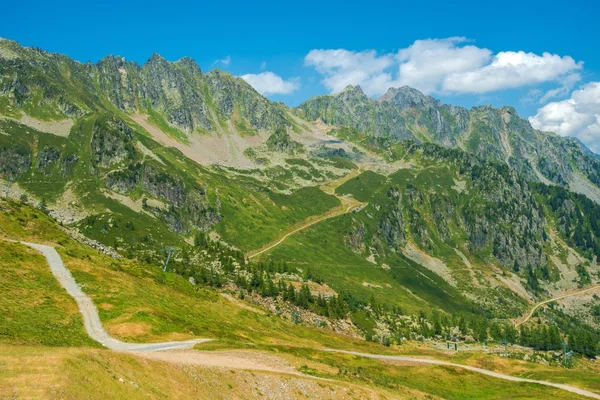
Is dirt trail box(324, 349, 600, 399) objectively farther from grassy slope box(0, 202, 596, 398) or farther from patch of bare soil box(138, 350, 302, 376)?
patch of bare soil box(138, 350, 302, 376)

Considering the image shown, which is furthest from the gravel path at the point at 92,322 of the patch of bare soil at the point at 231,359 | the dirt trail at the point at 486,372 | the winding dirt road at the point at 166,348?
the dirt trail at the point at 486,372

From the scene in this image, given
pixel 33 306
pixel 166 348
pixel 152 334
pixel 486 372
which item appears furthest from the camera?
pixel 486 372

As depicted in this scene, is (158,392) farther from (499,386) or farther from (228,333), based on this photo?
(499,386)

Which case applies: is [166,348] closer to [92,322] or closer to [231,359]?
[231,359]

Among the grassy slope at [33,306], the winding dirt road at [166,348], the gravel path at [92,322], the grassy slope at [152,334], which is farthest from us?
the gravel path at [92,322]

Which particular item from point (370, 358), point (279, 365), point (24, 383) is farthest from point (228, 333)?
point (24, 383)

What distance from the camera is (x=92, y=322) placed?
61406 millimetres

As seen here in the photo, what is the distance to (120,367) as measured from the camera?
37.5 metres

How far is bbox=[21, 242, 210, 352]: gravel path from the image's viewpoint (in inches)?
2162

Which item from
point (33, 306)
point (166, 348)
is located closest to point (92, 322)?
point (33, 306)

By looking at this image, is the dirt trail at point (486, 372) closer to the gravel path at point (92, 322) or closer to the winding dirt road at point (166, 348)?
the winding dirt road at point (166, 348)

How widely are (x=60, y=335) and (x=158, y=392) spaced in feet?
75.0

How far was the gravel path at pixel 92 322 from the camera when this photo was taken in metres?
54.9

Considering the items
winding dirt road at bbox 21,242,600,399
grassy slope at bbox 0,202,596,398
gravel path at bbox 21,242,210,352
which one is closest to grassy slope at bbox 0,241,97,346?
grassy slope at bbox 0,202,596,398
